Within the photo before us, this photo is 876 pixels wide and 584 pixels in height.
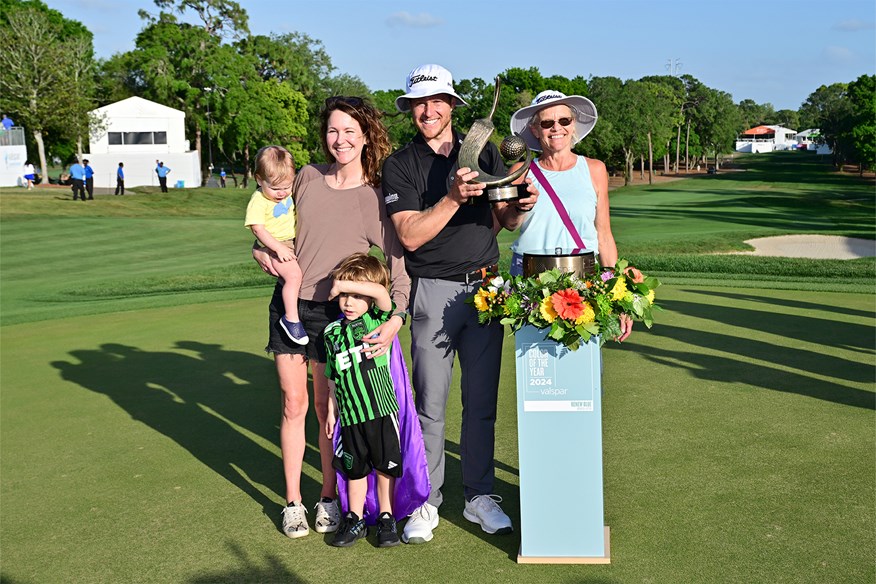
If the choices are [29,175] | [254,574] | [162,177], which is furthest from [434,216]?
[29,175]

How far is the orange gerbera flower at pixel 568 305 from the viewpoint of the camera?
13.2 feet

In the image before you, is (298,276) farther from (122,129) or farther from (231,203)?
(122,129)

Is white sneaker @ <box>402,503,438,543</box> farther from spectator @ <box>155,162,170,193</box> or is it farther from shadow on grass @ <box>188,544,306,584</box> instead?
spectator @ <box>155,162,170,193</box>

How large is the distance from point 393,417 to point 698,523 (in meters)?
1.57

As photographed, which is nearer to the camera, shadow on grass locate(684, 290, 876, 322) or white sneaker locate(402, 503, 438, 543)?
white sneaker locate(402, 503, 438, 543)

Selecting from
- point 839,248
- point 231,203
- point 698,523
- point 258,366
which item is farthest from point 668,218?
point 698,523

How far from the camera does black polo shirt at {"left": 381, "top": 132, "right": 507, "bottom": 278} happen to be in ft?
15.2

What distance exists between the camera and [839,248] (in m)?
21.8

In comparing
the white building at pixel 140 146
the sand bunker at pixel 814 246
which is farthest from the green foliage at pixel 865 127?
the white building at pixel 140 146

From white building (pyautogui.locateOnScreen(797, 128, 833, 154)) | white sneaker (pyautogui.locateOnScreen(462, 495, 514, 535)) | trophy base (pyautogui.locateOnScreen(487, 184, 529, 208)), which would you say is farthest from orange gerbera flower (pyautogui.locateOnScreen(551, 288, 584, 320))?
white building (pyautogui.locateOnScreen(797, 128, 833, 154))

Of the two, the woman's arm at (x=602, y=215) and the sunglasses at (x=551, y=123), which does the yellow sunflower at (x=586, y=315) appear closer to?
the woman's arm at (x=602, y=215)

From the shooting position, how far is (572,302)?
4.04 meters

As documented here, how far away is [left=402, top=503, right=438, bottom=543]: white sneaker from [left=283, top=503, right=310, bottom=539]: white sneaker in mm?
532

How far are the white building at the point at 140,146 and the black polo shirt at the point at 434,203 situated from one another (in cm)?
5683
